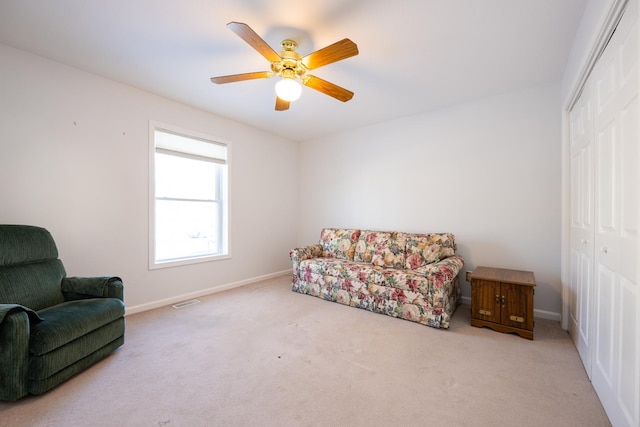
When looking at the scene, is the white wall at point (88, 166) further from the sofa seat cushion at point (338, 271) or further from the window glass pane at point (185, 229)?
the sofa seat cushion at point (338, 271)

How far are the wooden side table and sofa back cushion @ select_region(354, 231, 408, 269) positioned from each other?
0.98 meters

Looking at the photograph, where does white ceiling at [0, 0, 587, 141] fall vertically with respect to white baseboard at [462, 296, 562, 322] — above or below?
above

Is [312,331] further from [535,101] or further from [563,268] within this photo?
[535,101]

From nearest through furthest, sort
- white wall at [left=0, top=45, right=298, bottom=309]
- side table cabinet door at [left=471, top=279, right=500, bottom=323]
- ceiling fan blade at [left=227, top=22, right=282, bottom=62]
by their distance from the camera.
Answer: ceiling fan blade at [left=227, top=22, right=282, bottom=62] < white wall at [left=0, top=45, right=298, bottom=309] < side table cabinet door at [left=471, top=279, right=500, bottom=323]

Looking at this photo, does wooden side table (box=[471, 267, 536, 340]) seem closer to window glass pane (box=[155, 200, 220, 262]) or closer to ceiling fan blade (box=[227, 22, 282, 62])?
ceiling fan blade (box=[227, 22, 282, 62])

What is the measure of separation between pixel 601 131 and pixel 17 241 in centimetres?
435

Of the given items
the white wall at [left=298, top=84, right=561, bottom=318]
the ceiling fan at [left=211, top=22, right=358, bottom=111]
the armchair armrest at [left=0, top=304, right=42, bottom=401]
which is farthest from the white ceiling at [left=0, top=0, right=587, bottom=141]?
the armchair armrest at [left=0, top=304, right=42, bottom=401]

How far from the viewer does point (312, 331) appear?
267 centimetres

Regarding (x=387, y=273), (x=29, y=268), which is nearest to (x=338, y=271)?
(x=387, y=273)

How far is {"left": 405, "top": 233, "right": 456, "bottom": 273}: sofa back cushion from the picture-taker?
3.33m

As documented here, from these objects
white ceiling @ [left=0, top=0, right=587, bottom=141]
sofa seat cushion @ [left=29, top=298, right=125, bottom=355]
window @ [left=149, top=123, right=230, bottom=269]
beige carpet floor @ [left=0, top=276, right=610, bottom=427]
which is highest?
white ceiling @ [left=0, top=0, right=587, bottom=141]

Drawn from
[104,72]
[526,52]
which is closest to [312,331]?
[526,52]

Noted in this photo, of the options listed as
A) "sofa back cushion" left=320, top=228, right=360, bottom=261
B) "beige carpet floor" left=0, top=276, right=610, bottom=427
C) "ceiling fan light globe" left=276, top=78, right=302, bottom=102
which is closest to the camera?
"beige carpet floor" left=0, top=276, right=610, bottom=427

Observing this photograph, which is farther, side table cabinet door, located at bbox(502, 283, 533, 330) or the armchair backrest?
side table cabinet door, located at bbox(502, 283, 533, 330)
